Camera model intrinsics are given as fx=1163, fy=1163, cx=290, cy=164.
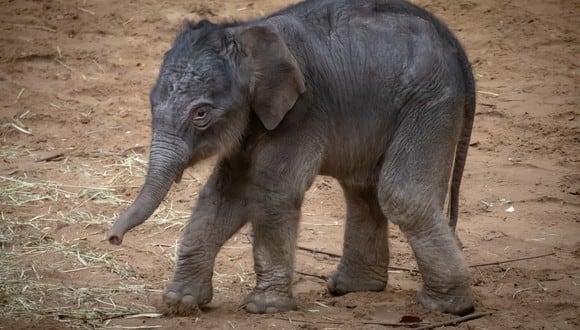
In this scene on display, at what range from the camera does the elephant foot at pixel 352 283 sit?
7.55m

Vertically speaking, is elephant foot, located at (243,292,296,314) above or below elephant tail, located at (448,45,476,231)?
below

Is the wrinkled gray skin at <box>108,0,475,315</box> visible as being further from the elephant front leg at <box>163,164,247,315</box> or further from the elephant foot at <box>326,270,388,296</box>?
the elephant foot at <box>326,270,388,296</box>

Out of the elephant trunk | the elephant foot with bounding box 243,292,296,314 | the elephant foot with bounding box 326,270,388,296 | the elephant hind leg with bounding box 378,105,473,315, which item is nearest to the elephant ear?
the elephant trunk

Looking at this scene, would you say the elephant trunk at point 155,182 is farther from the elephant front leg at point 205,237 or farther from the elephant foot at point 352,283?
the elephant foot at point 352,283

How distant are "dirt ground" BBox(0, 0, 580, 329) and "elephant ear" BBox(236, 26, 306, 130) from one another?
2.18 feet

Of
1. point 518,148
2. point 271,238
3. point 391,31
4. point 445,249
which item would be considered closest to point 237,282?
point 271,238

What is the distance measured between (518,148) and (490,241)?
1921 mm

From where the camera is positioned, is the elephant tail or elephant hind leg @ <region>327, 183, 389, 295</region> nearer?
the elephant tail

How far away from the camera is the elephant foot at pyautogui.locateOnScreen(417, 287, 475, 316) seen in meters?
7.04

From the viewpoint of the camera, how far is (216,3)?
13.1m

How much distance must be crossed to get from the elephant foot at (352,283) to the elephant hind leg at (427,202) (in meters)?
0.56

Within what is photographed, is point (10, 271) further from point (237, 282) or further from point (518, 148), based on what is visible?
point (518, 148)

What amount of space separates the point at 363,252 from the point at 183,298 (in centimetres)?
128

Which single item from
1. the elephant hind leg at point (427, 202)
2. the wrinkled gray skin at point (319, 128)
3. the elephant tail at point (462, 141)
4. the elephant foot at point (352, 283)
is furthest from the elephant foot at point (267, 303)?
the elephant tail at point (462, 141)
